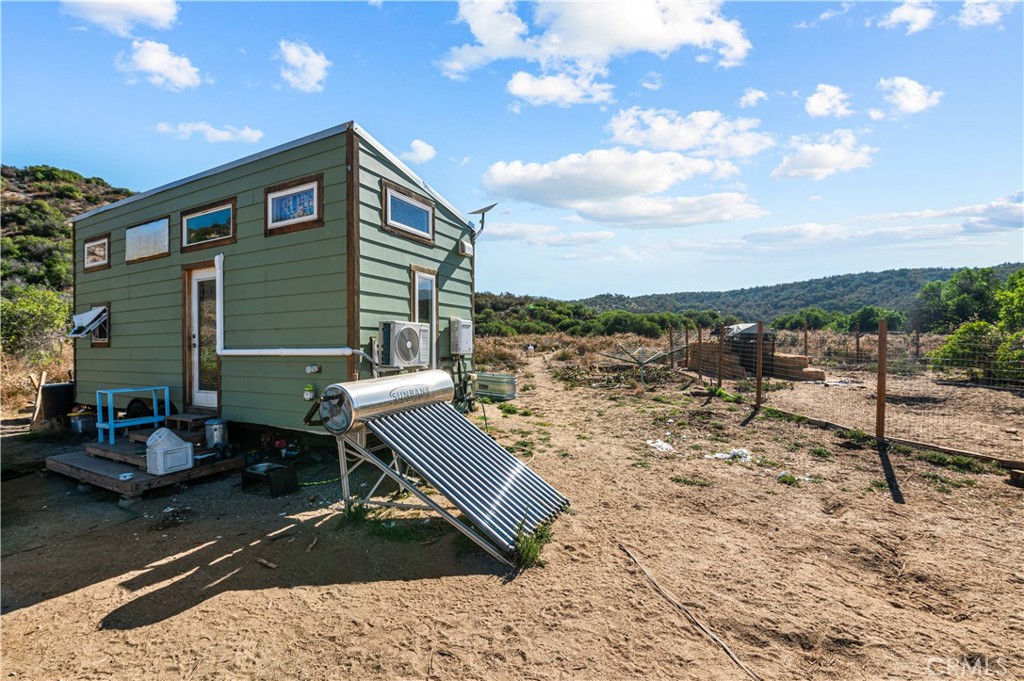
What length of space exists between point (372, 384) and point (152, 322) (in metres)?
5.77

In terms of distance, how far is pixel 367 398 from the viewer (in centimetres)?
400

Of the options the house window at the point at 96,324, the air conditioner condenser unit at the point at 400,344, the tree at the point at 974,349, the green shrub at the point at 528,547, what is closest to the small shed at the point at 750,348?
the tree at the point at 974,349

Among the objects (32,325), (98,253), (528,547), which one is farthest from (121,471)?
(32,325)

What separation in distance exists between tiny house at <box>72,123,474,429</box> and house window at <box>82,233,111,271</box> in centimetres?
9

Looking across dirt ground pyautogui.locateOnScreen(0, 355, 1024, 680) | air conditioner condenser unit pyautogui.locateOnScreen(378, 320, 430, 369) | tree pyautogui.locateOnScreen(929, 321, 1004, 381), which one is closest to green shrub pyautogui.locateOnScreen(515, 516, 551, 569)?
dirt ground pyautogui.locateOnScreen(0, 355, 1024, 680)

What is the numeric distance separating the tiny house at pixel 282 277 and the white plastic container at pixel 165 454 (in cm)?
96

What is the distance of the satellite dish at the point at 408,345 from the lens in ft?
19.3

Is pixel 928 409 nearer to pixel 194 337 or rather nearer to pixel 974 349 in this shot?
pixel 974 349

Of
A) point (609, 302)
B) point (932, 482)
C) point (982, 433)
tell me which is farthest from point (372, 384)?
point (609, 302)

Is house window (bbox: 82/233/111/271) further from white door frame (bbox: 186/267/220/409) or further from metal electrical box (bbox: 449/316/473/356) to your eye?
metal electrical box (bbox: 449/316/473/356)

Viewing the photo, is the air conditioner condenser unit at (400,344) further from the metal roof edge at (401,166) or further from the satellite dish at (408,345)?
the metal roof edge at (401,166)

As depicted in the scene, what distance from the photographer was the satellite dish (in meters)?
5.89

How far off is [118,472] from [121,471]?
5 centimetres

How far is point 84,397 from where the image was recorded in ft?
29.7
